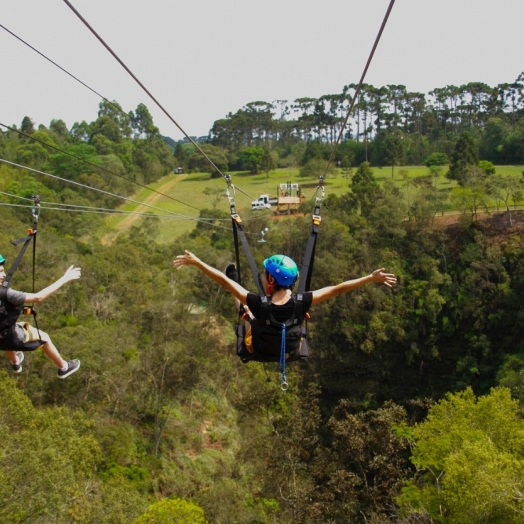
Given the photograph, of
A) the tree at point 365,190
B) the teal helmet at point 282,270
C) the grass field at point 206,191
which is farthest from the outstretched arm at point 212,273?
the grass field at point 206,191

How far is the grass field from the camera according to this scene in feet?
127

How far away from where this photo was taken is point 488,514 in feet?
36.5

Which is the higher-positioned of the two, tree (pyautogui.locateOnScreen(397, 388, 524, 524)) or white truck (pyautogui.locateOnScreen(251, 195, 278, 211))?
white truck (pyautogui.locateOnScreen(251, 195, 278, 211))

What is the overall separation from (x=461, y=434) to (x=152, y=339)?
11.2m

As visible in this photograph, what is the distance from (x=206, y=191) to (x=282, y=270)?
3347 centimetres

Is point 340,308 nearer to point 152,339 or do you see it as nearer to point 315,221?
point 152,339

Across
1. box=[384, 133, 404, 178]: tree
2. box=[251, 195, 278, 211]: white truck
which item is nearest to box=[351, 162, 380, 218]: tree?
box=[251, 195, 278, 211]: white truck

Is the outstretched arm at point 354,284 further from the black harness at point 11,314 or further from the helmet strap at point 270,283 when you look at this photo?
the black harness at point 11,314

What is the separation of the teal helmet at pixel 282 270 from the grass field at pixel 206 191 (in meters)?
31.3

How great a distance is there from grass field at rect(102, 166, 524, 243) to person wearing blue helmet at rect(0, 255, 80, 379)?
29572 mm

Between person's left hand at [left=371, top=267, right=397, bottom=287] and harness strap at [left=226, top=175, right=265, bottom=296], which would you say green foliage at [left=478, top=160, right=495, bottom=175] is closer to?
harness strap at [left=226, top=175, right=265, bottom=296]

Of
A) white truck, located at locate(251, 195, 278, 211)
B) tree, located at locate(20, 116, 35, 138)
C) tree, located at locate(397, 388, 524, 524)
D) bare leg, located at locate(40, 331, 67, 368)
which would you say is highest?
tree, located at locate(20, 116, 35, 138)

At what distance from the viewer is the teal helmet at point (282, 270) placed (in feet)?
13.1

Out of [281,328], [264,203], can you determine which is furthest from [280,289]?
[264,203]
